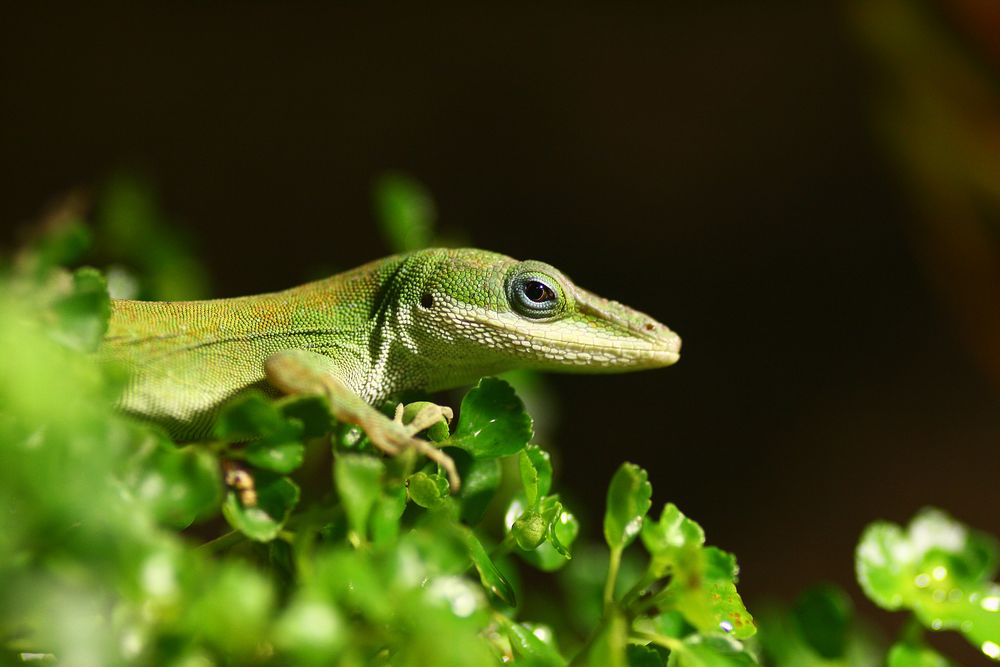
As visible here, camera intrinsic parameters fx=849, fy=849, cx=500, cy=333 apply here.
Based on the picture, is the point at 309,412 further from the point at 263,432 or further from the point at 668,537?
the point at 668,537

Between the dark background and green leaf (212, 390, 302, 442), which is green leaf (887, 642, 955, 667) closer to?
green leaf (212, 390, 302, 442)

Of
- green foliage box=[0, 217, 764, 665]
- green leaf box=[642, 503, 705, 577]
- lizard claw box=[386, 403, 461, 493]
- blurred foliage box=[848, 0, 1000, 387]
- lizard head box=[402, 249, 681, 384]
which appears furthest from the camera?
blurred foliage box=[848, 0, 1000, 387]

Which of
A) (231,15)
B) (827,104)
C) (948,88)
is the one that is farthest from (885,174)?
(231,15)

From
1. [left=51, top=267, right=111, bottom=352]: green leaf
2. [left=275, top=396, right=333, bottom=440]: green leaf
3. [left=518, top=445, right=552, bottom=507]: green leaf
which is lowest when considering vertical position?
[left=518, top=445, right=552, bottom=507]: green leaf

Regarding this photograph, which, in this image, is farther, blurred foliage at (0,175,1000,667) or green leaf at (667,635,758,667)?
green leaf at (667,635,758,667)

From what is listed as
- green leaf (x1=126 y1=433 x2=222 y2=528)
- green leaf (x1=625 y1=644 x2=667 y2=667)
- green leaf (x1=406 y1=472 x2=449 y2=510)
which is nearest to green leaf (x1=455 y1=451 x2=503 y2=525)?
green leaf (x1=406 y1=472 x2=449 y2=510)

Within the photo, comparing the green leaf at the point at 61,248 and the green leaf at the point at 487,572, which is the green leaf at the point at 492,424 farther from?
the green leaf at the point at 61,248

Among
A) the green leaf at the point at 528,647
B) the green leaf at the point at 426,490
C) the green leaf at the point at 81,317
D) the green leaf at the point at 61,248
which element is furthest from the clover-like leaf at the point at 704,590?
the green leaf at the point at 61,248
